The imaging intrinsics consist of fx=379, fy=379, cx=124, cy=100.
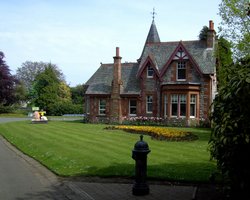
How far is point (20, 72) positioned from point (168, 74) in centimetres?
8230

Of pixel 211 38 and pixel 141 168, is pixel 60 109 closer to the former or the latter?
pixel 211 38

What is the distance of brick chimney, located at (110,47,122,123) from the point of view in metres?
38.5

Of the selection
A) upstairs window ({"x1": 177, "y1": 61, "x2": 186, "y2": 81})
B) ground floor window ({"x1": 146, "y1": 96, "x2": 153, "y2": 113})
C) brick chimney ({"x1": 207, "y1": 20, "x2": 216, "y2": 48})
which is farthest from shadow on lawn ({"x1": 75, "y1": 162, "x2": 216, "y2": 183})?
ground floor window ({"x1": 146, "y1": 96, "x2": 153, "y2": 113})

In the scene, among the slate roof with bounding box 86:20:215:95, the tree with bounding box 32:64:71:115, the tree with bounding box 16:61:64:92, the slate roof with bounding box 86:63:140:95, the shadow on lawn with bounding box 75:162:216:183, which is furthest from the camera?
the tree with bounding box 16:61:64:92

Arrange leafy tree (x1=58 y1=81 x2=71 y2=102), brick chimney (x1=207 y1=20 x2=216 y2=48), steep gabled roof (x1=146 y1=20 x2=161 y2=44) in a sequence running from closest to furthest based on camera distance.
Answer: brick chimney (x1=207 y1=20 x2=216 y2=48) → steep gabled roof (x1=146 y1=20 x2=161 y2=44) → leafy tree (x1=58 y1=81 x2=71 y2=102)

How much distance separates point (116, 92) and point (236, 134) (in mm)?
32883

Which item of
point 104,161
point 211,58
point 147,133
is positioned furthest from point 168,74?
point 104,161

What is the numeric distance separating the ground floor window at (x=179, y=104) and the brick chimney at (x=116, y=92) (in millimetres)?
6167

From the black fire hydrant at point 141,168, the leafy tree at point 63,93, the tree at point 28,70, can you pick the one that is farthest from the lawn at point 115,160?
the tree at point 28,70

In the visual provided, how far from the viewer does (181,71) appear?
3594cm

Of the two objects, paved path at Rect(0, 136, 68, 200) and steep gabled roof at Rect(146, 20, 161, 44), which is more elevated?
steep gabled roof at Rect(146, 20, 161, 44)

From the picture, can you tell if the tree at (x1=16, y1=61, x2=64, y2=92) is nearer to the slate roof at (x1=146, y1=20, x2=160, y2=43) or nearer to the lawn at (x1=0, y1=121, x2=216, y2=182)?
the slate roof at (x1=146, y1=20, x2=160, y2=43)

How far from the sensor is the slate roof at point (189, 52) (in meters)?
35.1

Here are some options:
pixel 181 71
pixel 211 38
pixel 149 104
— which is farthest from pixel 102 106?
pixel 211 38
